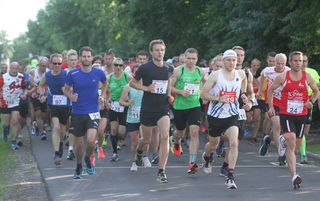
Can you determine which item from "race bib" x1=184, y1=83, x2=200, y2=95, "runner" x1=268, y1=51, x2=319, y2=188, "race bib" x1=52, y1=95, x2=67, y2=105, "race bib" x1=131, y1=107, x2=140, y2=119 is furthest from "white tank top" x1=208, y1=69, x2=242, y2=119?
"race bib" x1=52, y1=95, x2=67, y2=105

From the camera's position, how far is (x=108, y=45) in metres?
57.1

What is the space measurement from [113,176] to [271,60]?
5264mm

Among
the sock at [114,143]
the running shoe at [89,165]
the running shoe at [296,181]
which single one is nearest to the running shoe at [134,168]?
the running shoe at [89,165]

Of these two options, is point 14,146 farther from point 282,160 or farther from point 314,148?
point 314,148

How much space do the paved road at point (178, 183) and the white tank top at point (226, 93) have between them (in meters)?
1.05

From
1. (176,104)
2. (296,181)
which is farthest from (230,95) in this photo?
(176,104)

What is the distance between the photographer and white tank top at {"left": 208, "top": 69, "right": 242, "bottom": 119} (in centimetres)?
955

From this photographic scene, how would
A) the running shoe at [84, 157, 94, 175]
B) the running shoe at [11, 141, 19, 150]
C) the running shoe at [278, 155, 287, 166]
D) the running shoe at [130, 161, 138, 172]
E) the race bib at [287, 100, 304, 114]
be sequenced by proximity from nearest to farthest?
the race bib at [287, 100, 304, 114] → the running shoe at [84, 157, 94, 175] → the running shoe at [130, 161, 138, 172] → the running shoe at [278, 155, 287, 166] → the running shoe at [11, 141, 19, 150]

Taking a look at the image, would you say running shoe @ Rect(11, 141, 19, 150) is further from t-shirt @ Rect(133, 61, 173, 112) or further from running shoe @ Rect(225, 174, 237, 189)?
running shoe @ Rect(225, 174, 237, 189)

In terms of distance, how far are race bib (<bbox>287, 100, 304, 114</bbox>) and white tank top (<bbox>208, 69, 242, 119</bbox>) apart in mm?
829

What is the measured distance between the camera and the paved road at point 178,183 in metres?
8.80

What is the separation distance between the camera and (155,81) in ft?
33.3

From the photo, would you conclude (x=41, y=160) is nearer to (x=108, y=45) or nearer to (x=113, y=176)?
(x=113, y=176)

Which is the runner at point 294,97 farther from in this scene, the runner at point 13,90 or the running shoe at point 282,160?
the runner at point 13,90
